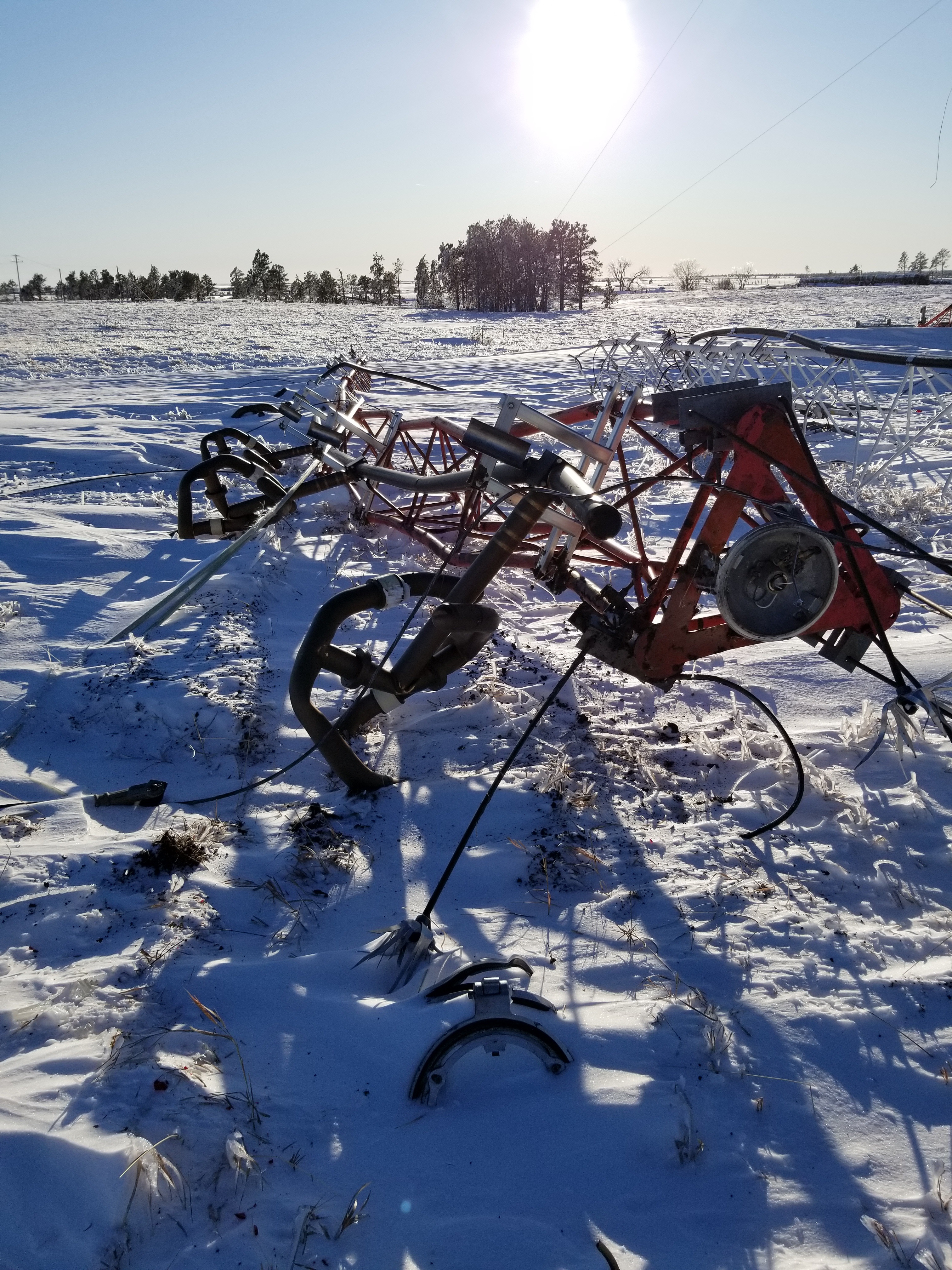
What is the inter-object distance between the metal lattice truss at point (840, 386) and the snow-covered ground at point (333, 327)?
12.0m

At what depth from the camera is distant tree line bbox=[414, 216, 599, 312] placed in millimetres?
51406

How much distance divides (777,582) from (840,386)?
1068 centimetres

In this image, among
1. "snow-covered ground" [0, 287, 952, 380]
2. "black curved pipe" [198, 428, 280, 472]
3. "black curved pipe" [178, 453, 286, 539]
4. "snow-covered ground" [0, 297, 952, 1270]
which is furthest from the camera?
"snow-covered ground" [0, 287, 952, 380]

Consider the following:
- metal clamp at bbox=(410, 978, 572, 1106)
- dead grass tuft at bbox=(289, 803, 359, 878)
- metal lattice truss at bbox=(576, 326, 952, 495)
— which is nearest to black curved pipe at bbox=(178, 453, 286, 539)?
metal lattice truss at bbox=(576, 326, 952, 495)

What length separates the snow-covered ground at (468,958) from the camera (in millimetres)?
1852

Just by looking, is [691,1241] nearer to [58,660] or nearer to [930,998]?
[930,998]

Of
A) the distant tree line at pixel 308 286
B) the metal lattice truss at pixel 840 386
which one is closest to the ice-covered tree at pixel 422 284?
the distant tree line at pixel 308 286

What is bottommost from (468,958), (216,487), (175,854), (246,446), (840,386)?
(468,958)

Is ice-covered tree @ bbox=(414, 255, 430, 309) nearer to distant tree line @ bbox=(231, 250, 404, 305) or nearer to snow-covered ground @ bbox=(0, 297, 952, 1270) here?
distant tree line @ bbox=(231, 250, 404, 305)

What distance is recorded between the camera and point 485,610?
134 inches

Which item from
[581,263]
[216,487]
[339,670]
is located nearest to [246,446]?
[216,487]

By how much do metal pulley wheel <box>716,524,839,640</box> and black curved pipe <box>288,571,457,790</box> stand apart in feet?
4.29

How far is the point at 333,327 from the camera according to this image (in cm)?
3328

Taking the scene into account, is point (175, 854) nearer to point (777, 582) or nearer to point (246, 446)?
point (777, 582)
